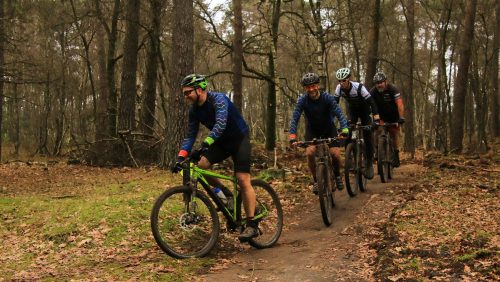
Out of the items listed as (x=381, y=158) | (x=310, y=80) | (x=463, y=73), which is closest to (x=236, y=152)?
(x=310, y=80)

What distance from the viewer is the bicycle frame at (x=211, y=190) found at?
229 inches

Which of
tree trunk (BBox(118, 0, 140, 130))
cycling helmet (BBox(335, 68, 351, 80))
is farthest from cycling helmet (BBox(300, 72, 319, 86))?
tree trunk (BBox(118, 0, 140, 130))

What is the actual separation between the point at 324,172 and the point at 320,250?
1.78m

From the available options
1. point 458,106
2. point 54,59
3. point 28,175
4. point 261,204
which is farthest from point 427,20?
point 261,204

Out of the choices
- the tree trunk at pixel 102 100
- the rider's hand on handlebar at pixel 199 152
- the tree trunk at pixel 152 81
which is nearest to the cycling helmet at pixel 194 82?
the rider's hand on handlebar at pixel 199 152

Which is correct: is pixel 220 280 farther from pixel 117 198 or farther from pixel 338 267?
pixel 117 198

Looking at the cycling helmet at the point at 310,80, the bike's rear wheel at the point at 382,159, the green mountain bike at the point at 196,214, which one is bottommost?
the green mountain bike at the point at 196,214

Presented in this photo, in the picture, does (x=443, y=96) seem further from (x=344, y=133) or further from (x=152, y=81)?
(x=344, y=133)

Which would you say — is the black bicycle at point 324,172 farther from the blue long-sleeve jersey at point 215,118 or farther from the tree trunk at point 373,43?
the tree trunk at point 373,43

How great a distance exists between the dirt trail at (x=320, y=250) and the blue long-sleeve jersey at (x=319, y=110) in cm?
157

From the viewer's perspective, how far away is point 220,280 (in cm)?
498

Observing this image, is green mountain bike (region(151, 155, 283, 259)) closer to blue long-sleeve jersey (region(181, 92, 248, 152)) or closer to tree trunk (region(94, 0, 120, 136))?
blue long-sleeve jersey (region(181, 92, 248, 152))

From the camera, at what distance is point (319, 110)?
793 cm

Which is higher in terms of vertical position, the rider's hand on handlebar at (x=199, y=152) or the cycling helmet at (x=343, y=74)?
the cycling helmet at (x=343, y=74)
